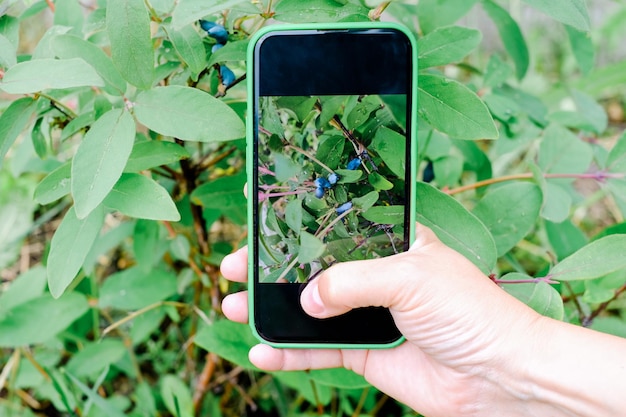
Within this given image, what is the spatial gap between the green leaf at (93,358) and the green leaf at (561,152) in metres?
0.75

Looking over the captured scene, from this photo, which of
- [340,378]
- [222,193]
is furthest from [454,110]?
[340,378]

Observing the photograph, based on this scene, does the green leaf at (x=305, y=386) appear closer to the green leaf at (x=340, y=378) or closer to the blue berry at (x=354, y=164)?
the green leaf at (x=340, y=378)

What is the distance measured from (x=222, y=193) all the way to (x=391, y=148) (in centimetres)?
24

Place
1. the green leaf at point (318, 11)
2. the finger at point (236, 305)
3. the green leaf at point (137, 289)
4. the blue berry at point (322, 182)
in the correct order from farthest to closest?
the green leaf at point (137, 289) < the finger at point (236, 305) < the blue berry at point (322, 182) < the green leaf at point (318, 11)

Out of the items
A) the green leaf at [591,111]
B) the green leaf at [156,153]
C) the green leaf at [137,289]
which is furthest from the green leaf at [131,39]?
the green leaf at [591,111]

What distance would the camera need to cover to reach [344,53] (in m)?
0.68

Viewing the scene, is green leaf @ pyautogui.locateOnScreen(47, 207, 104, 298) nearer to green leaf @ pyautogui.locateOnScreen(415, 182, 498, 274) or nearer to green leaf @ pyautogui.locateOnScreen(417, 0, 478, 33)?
green leaf @ pyautogui.locateOnScreen(415, 182, 498, 274)

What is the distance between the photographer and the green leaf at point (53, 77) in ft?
1.75

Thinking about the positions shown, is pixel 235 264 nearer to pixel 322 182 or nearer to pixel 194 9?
pixel 322 182

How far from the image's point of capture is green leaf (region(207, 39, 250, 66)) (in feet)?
2.08

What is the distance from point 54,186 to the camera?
0.65 metres

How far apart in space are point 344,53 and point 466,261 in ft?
0.91

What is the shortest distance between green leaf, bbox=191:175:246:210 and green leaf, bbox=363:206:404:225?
0.18 meters

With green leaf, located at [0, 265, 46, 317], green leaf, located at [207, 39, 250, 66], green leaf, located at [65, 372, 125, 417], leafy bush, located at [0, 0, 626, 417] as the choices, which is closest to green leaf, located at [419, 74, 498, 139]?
leafy bush, located at [0, 0, 626, 417]
